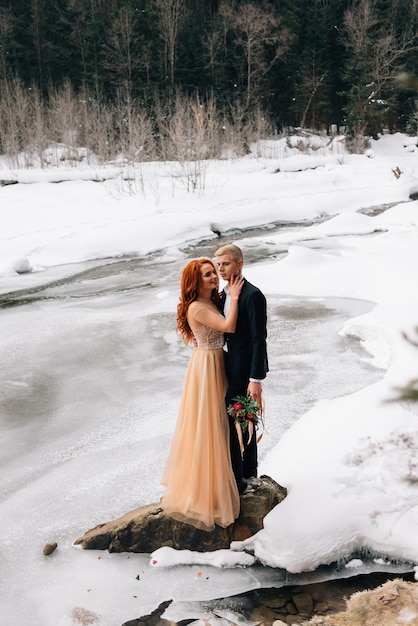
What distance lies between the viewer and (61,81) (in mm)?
43406

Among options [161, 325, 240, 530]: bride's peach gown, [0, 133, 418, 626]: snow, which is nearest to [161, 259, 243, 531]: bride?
[161, 325, 240, 530]: bride's peach gown

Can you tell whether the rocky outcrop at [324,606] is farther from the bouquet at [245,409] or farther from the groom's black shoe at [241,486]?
the bouquet at [245,409]

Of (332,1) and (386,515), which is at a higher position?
(332,1)

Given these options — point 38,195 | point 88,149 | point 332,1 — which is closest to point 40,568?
point 38,195

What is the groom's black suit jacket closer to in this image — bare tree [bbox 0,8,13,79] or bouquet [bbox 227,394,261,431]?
bouquet [bbox 227,394,261,431]

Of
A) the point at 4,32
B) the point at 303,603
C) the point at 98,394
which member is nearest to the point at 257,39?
the point at 4,32

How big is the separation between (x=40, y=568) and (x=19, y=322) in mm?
7557

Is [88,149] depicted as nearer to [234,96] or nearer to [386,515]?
[234,96]

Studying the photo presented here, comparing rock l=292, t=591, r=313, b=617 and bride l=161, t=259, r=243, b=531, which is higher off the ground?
bride l=161, t=259, r=243, b=531

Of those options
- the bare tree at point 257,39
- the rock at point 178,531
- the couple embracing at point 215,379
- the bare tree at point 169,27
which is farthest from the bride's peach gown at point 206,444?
the bare tree at point 257,39

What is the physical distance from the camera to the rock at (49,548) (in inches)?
175

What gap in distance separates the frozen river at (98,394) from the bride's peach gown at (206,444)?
1.03 meters

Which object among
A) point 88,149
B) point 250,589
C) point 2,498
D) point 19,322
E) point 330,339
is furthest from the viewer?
point 88,149

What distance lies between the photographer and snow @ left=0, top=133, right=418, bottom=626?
4191 mm
